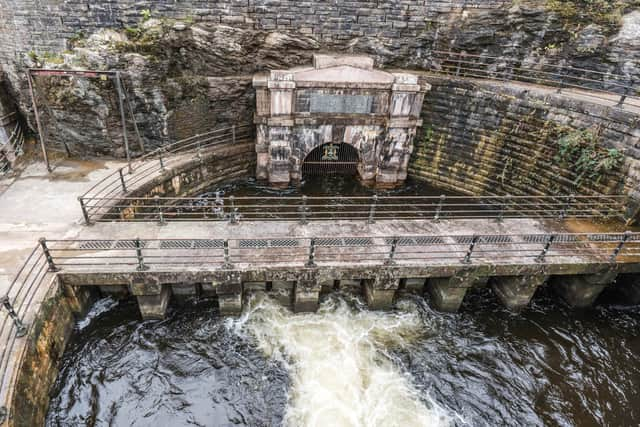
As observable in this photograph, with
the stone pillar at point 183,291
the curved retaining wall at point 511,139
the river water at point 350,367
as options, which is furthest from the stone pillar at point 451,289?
the stone pillar at point 183,291

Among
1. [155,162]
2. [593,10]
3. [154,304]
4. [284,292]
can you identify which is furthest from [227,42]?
[593,10]

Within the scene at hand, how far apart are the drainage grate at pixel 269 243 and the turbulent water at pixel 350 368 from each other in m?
1.53

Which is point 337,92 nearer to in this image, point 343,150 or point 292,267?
point 343,150

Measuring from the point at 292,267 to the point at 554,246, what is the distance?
21.6 ft

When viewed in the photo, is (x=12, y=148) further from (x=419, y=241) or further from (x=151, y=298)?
(x=419, y=241)

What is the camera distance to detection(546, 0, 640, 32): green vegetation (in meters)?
13.2

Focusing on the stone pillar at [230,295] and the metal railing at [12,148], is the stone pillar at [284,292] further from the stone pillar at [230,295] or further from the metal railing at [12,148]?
the metal railing at [12,148]

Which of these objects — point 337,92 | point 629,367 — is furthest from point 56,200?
point 629,367

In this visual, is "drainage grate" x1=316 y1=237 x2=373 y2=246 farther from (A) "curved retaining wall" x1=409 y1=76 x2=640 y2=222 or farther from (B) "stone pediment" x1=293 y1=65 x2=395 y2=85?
(A) "curved retaining wall" x1=409 y1=76 x2=640 y2=222

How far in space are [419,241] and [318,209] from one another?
440 centimetres

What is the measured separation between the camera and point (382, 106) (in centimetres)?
1314

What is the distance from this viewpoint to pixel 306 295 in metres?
8.61

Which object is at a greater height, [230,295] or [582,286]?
[582,286]

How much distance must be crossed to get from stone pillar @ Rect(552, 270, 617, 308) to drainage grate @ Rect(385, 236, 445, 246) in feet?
12.2
